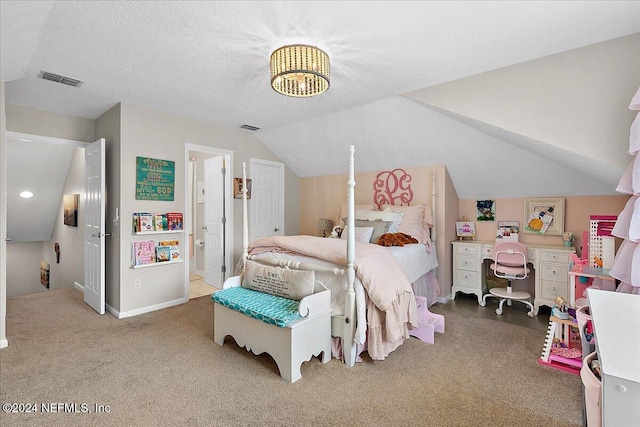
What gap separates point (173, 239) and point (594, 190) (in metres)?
4.79

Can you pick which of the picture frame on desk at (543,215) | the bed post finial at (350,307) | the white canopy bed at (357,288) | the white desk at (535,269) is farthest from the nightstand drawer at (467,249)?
the bed post finial at (350,307)

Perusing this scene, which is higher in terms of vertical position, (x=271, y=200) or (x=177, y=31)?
(x=177, y=31)

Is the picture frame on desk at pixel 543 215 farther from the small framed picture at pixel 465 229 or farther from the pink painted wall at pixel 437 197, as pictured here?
the pink painted wall at pixel 437 197

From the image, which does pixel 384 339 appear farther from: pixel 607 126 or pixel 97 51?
pixel 97 51

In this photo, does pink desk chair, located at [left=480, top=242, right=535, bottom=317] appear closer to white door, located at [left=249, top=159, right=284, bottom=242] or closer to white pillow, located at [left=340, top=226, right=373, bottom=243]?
white pillow, located at [left=340, top=226, right=373, bottom=243]

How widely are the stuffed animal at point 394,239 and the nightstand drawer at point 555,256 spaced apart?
1358 mm

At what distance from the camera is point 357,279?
242cm

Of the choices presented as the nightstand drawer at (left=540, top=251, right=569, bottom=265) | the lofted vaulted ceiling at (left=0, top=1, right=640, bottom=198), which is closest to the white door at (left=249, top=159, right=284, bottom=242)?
the lofted vaulted ceiling at (left=0, top=1, right=640, bottom=198)

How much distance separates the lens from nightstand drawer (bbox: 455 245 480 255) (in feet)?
12.8

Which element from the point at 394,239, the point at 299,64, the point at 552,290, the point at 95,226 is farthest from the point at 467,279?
the point at 95,226

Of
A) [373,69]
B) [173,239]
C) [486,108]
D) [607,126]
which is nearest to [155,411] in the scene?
[173,239]

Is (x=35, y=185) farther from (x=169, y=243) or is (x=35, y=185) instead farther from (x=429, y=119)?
(x=429, y=119)

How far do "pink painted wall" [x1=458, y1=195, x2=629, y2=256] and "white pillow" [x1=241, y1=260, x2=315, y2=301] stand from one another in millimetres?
2807

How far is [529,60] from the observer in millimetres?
2461
